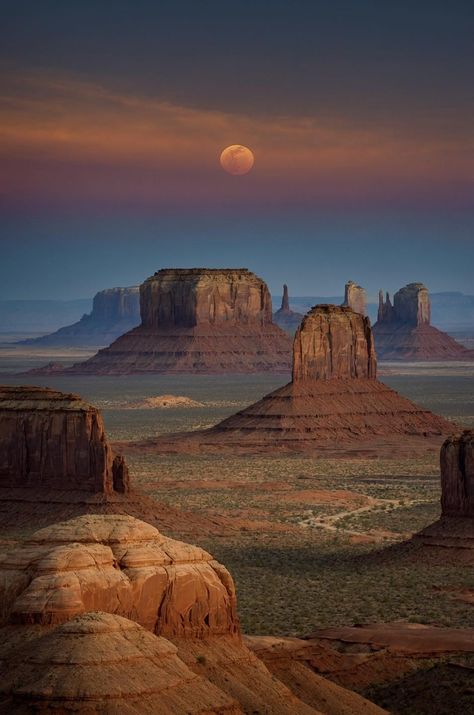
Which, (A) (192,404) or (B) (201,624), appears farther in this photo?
(A) (192,404)

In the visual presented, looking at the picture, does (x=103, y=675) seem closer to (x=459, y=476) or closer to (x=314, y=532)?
(x=459, y=476)

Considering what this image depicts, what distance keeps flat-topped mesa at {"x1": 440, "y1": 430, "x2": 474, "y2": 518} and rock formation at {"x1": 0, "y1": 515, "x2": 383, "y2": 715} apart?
2487cm

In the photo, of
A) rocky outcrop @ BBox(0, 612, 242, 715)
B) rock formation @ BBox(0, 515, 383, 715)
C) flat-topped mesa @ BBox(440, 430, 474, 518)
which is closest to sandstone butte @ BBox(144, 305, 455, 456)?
flat-topped mesa @ BBox(440, 430, 474, 518)

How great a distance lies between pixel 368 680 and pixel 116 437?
101 meters

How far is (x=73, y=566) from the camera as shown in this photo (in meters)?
30.2

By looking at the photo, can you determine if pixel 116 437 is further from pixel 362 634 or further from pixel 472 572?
pixel 362 634

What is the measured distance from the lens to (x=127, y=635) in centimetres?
2788

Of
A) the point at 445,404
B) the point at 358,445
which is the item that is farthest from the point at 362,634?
the point at 445,404

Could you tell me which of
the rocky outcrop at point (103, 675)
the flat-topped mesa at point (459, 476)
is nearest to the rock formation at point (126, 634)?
the rocky outcrop at point (103, 675)

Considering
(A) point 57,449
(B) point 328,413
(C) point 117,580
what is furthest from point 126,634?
(B) point 328,413

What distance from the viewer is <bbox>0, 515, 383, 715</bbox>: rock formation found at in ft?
86.4

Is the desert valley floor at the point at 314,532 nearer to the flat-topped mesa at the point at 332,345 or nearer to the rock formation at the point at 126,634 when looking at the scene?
the rock formation at the point at 126,634

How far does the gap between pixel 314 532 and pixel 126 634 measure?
4491 cm

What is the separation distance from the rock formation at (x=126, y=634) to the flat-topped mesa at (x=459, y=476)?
24.9 metres
